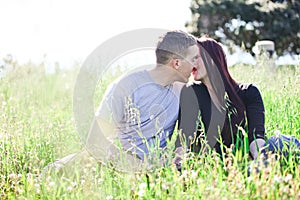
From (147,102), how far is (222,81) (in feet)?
1.66

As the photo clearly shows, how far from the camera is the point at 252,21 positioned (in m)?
14.3

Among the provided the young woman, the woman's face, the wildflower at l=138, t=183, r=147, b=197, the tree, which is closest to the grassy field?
the wildflower at l=138, t=183, r=147, b=197

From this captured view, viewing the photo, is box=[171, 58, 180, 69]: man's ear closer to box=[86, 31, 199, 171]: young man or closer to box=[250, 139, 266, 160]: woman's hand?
box=[86, 31, 199, 171]: young man

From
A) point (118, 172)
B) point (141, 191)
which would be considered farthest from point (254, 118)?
point (141, 191)

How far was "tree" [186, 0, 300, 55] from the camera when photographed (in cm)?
1389

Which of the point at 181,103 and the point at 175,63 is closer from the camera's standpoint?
the point at 175,63

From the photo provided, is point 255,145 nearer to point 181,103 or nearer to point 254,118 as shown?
point 254,118

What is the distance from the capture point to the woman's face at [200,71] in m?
3.29

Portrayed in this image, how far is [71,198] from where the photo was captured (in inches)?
99.8

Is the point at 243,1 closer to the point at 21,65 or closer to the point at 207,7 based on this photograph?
the point at 207,7

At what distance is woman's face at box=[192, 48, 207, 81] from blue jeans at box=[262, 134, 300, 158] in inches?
22.4

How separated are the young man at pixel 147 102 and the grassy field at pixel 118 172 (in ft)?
0.92

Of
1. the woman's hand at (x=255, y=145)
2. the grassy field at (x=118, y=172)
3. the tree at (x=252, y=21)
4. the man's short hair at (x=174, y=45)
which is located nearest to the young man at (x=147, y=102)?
the man's short hair at (x=174, y=45)

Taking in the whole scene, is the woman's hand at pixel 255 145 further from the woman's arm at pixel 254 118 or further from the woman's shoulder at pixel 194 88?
the woman's shoulder at pixel 194 88
